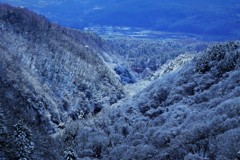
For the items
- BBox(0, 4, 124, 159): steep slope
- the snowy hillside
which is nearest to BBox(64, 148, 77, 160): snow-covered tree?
the snowy hillside

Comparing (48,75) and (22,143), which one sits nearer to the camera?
(22,143)

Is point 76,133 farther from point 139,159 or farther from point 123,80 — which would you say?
point 123,80

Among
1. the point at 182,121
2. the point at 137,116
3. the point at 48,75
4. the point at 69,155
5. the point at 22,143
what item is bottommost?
the point at 69,155

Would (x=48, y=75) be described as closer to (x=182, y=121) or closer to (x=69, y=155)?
(x=182, y=121)

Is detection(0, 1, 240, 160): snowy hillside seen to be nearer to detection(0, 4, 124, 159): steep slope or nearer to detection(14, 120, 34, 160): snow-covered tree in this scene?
detection(14, 120, 34, 160): snow-covered tree

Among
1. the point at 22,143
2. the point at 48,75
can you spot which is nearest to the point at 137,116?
the point at 22,143
